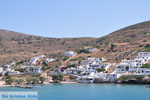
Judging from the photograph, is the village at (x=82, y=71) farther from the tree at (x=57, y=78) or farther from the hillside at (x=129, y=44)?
the hillside at (x=129, y=44)

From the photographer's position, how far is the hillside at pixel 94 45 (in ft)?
352

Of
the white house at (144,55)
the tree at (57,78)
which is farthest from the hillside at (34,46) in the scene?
the tree at (57,78)

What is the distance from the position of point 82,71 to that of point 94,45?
43.4m

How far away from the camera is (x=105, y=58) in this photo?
329ft

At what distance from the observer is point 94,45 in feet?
431

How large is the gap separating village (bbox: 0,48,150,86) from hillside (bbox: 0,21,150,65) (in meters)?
7.47

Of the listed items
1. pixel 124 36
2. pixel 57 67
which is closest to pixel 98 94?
pixel 57 67

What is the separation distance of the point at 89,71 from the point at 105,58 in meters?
13.8

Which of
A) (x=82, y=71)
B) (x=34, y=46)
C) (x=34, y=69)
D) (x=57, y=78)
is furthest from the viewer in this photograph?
(x=34, y=46)

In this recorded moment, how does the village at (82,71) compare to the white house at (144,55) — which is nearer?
the village at (82,71)

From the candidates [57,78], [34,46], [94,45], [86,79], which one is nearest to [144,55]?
[86,79]

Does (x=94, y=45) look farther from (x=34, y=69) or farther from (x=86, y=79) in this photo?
(x=86, y=79)

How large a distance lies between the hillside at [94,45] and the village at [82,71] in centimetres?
747

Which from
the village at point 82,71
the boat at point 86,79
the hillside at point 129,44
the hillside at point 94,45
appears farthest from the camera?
the hillside at point 94,45
